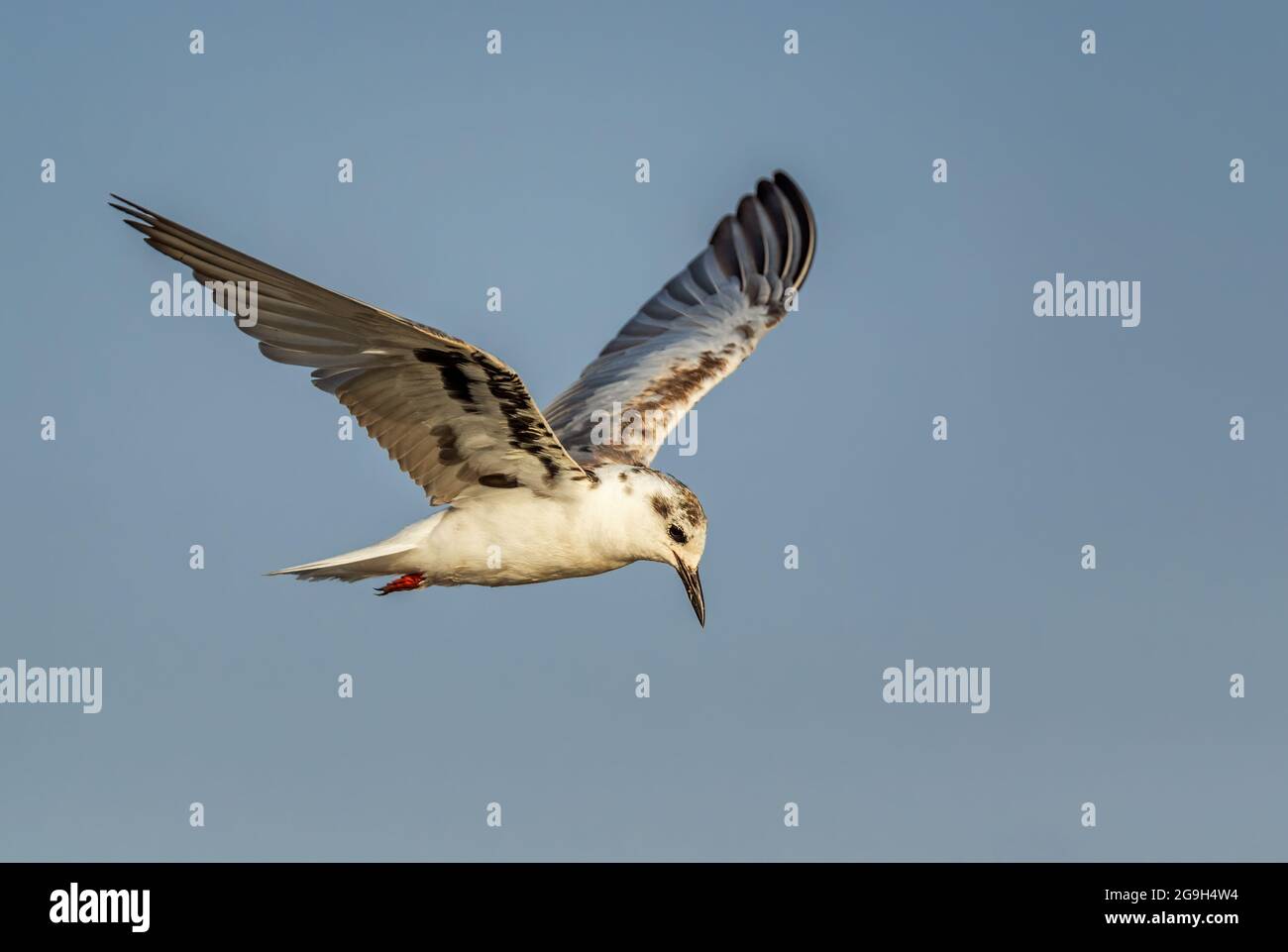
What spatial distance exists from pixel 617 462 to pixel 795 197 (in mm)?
6223

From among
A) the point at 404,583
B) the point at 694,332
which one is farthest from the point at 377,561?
the point at 694,332

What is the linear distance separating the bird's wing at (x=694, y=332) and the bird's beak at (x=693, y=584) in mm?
1684

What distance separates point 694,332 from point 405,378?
6.23 m

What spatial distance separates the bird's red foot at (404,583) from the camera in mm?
12406

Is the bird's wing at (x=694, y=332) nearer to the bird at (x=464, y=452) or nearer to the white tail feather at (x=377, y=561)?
the bird at (x=464, y=452)

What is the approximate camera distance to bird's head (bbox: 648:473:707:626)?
12.0 metres

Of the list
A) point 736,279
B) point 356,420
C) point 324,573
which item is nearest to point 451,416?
point 356,420

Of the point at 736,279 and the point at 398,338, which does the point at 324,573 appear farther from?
the point at 736,279

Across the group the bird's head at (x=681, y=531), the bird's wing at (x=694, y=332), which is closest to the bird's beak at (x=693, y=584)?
the bird's head at (x=681, y=531)

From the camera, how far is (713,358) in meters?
16.3

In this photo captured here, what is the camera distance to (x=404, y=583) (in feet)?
40.7

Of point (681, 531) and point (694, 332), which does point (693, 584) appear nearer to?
point (681, 531)

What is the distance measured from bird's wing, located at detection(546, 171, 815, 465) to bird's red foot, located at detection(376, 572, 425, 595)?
1891 mm

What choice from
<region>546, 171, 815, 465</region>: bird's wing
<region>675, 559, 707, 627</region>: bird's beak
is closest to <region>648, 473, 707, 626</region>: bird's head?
<region>675, 559, 707, 627</region>: bird's beak
